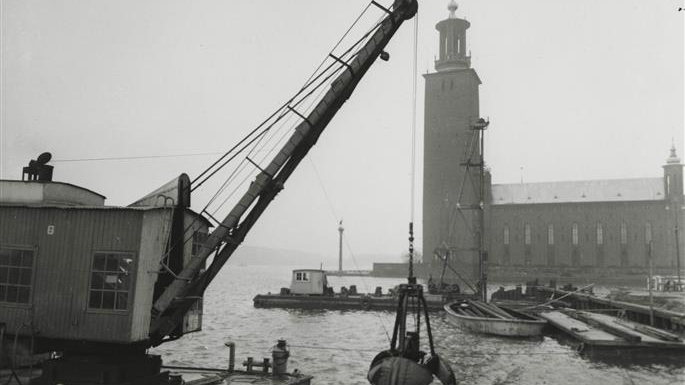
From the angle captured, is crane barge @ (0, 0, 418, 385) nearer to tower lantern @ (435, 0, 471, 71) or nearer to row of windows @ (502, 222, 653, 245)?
tower lantern @ (435, 0, 471, 71)

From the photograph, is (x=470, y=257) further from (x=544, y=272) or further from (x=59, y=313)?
(x=59, y=313)

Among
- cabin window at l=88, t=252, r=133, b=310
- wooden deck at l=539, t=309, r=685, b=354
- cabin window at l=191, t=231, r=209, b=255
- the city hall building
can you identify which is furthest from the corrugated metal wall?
the city hall building

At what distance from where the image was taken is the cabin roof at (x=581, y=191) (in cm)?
9788

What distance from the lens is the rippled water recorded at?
21.1 meters

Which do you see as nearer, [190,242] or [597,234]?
[190,242]

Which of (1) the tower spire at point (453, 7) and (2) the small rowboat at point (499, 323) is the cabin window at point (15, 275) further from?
(1) the tower spire at point (453, 7)

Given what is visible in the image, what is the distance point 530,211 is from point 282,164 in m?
92.5

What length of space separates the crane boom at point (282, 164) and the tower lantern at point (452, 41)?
83.8 meters

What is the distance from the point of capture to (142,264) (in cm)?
1344

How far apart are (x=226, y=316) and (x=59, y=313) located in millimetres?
31884

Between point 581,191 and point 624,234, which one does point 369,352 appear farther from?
point 581,191

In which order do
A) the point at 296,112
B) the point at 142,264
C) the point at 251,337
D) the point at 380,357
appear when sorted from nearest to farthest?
the point at 380,357 < the point at 142,264 < the point at 296,112 < the point at 251,337

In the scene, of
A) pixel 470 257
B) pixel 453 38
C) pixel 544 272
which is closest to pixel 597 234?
pixel 544 272

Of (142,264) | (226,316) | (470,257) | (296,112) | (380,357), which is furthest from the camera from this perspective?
(470,257)
